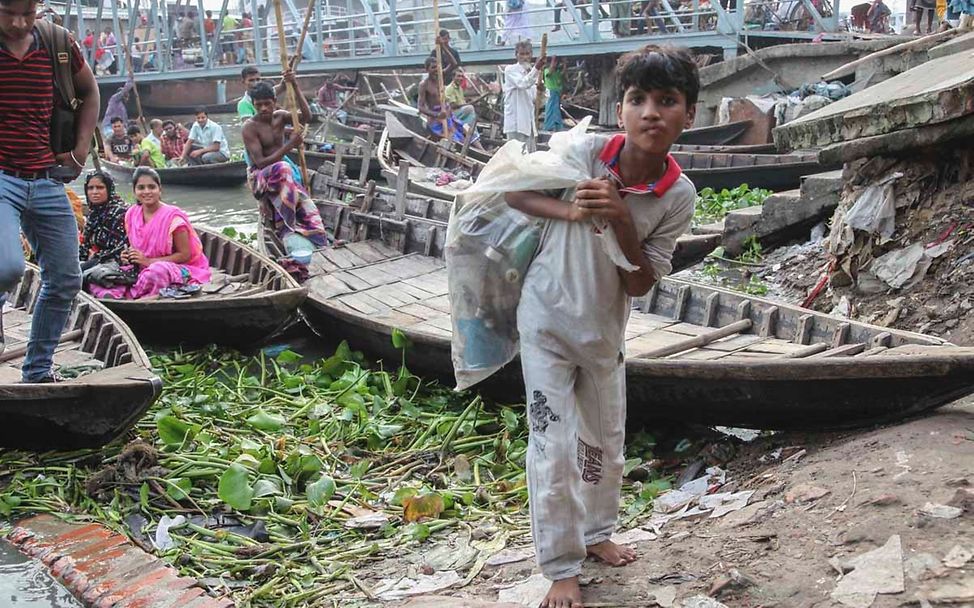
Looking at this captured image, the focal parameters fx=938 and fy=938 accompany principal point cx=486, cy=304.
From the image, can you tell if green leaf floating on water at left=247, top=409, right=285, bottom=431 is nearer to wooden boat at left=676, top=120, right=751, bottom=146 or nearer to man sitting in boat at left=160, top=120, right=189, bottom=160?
wooden boat at left=676, top=120, right=751, bottom=146

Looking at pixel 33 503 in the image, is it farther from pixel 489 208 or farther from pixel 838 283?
pixel 838 283

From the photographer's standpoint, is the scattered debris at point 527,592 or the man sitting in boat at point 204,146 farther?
Result: the man sitting in boat at point 204,146

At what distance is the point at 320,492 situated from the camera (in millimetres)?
3793

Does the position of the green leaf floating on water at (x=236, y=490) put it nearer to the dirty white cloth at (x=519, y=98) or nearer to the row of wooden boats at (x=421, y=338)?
the row of wooden boats at (x=421, y=338)

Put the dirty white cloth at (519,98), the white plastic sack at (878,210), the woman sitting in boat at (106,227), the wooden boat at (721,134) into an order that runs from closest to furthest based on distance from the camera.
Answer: the white plastic sack at (878,210) < the woman sitting in boat at (106,227) < the dirty white cloth at (519,98) < the wooden boat at (721,134)

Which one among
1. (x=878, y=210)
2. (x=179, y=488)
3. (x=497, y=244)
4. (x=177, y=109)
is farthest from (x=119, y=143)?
(x=497, y=244)

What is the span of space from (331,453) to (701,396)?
170 cm

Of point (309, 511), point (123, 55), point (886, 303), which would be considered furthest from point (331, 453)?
A: point (123, 55)

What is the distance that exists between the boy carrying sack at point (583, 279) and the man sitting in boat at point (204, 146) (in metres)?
12.4

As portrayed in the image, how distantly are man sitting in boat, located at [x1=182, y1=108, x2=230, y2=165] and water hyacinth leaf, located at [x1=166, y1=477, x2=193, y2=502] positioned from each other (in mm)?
10780

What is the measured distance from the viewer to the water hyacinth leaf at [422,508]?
142 inches

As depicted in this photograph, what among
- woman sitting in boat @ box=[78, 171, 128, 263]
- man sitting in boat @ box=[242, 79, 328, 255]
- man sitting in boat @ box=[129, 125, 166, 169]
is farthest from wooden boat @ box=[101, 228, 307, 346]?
man sitting in boat @ box=[129, 125, 166, 169]

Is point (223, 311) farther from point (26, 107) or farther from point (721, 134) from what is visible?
point (721, 134)

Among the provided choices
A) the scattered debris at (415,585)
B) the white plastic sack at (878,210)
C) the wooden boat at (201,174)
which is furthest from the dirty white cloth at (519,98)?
the scattered debris at (415,585)
